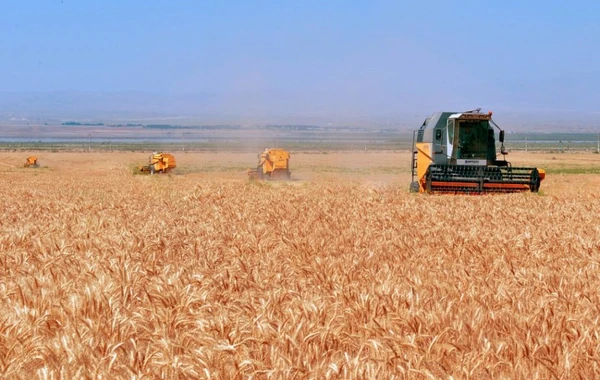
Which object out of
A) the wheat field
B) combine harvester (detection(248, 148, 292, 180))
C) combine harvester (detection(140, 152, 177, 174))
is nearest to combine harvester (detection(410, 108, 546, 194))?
the wheat field

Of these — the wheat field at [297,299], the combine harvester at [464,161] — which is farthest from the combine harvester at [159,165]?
the wheat field at [297,299]

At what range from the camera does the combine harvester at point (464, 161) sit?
2061 centimetres

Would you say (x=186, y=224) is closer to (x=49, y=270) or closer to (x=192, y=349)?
(x=49, y=270)

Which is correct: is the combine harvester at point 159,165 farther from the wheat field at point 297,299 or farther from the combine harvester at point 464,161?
the wheat field at point 297,299

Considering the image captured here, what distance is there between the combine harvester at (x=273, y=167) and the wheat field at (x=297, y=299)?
22406 mm

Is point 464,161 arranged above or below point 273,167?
above

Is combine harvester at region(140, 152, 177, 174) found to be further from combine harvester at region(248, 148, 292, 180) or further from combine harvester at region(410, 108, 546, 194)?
combine harvester at region(410, 108, 546, 194)

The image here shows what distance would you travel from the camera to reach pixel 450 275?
6.46m

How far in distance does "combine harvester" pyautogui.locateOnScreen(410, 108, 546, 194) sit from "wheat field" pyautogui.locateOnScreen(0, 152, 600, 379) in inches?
373

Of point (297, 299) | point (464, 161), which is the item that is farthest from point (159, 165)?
point (297, 299)

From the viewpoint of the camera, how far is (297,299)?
207 inches

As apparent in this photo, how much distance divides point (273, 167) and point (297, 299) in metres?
28.5

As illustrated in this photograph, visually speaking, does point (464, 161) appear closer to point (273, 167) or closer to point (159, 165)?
point (273, 167)

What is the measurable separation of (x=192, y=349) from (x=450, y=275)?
3.17 metres
